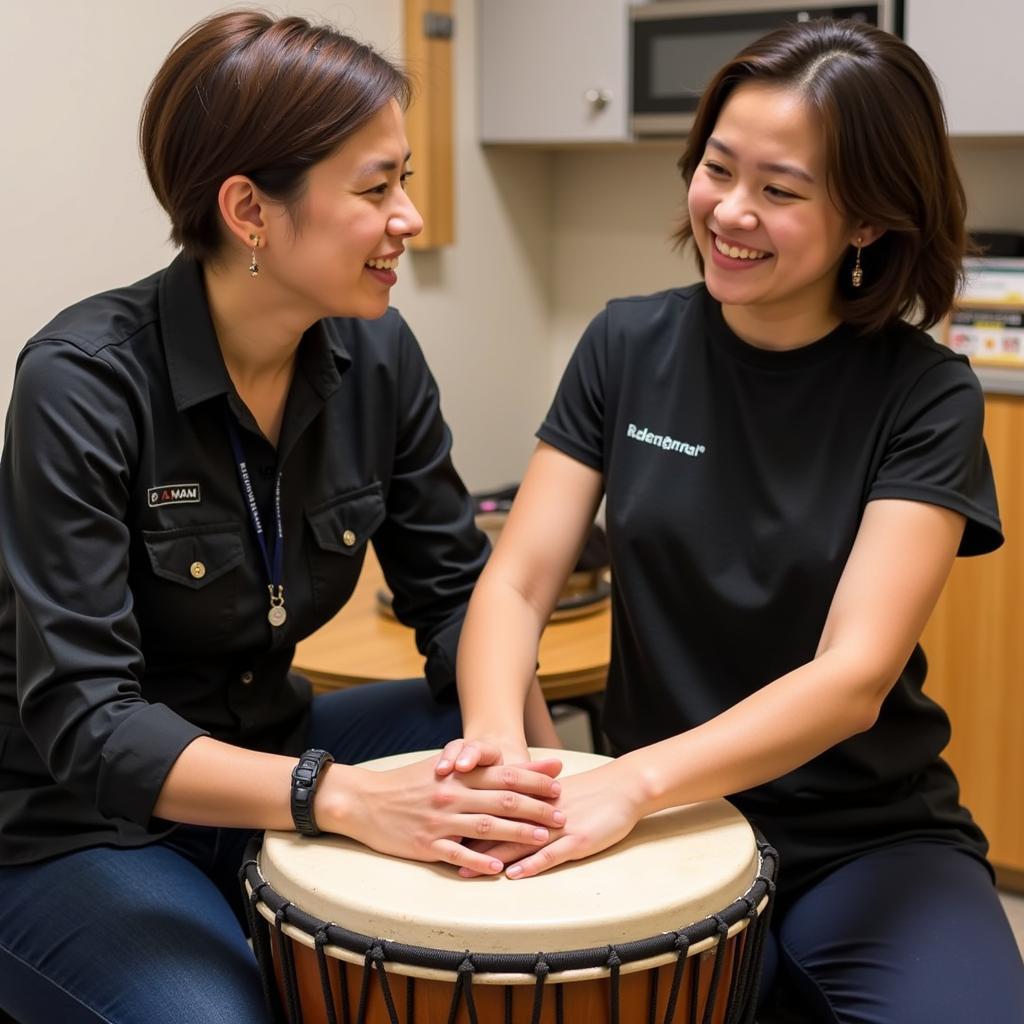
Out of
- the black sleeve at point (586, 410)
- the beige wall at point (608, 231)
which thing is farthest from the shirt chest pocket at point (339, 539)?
the beige wall at point (608, 231)

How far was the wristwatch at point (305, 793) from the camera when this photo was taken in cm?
139

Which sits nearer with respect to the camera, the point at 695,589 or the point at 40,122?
the point at 695,589

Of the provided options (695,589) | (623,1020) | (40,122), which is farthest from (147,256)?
(623,1020)

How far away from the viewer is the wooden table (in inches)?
86.3

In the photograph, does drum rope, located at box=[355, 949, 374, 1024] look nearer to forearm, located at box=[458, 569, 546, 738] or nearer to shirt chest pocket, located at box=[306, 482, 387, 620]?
forearm, located at box=[458, 569, 546, 738]

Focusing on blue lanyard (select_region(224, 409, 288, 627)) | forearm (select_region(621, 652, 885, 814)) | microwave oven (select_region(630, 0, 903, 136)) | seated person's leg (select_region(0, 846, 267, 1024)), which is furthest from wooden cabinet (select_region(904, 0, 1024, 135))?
seated person's leg (select_region(0, 846, 267, 1024))

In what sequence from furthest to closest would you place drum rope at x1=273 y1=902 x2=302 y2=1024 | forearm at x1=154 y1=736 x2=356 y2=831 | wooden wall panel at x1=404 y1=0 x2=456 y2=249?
1. wooden wall panel at x1=404 y1=0 x2=456 y2=249
2. forearm at x1=154 y1=736 x2=356 y2=831
3. drum rope at x1=273 y1=902 x2=302 y2=1024

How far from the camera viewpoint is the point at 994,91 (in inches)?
102

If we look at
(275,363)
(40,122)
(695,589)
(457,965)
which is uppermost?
(40,122)

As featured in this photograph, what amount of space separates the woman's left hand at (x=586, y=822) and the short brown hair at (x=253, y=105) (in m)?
0.73

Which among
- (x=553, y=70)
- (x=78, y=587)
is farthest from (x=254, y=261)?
(x=553, y=70)

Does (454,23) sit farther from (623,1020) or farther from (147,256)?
(623,1020)

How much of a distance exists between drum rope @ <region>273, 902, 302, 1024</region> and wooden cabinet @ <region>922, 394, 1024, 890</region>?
5.87ft

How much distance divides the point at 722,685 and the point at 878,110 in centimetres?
69
